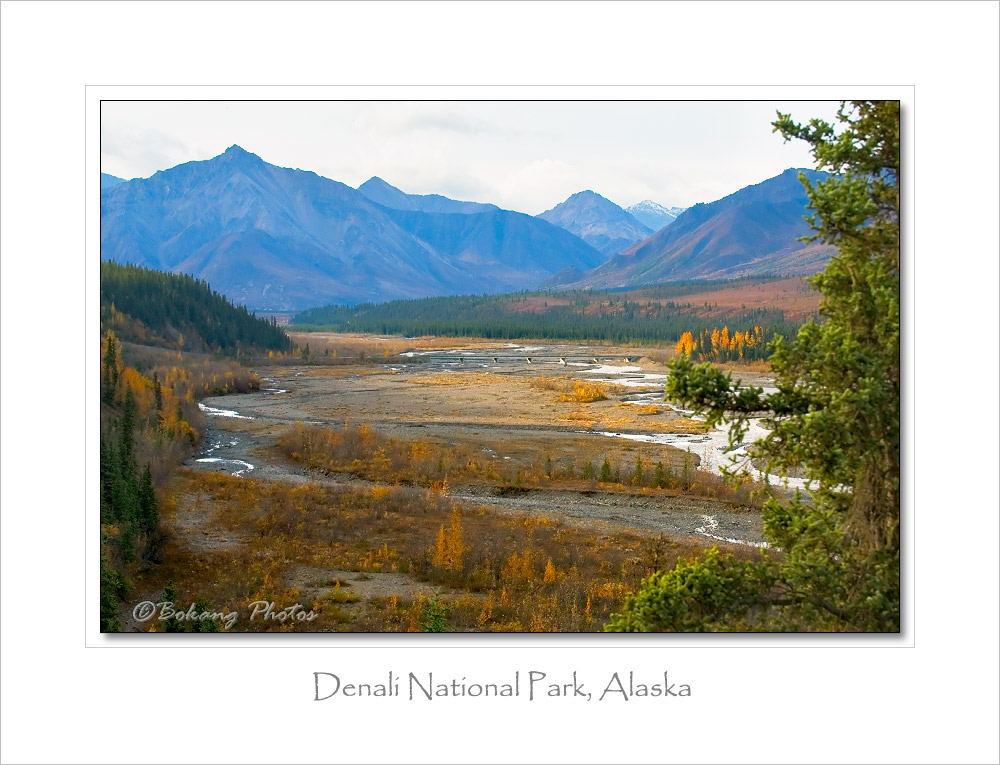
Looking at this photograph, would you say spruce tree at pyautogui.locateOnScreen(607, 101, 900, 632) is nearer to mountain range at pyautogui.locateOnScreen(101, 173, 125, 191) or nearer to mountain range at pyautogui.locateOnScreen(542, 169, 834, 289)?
mountain range at pyautogui.locateOnScreen(542, 169, 834, 289)

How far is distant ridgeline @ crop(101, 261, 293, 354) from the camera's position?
6.98m

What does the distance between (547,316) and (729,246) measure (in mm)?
4357

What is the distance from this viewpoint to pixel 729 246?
11500 millimetres

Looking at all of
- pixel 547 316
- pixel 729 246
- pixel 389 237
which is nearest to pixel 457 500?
pixel 389 237

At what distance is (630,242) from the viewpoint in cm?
1071

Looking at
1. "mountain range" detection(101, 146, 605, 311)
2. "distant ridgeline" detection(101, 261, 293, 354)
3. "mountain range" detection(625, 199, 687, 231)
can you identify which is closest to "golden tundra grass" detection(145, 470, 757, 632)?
"distant ridgeline" detection(101, 261, 293, 354)

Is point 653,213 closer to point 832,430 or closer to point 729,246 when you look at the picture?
point 729,246

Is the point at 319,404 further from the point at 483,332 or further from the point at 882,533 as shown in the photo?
the point at 882,533

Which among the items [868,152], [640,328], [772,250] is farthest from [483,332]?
[868,152]

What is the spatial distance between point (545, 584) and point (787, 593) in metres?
2.62

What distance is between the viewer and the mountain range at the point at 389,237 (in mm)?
7250

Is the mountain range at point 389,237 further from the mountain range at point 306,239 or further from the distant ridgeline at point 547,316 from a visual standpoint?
the distant ridgeline at point 547,316

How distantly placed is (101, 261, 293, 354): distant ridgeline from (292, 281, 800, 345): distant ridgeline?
116 cm

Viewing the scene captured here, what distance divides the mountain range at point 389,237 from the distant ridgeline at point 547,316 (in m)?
0.32
